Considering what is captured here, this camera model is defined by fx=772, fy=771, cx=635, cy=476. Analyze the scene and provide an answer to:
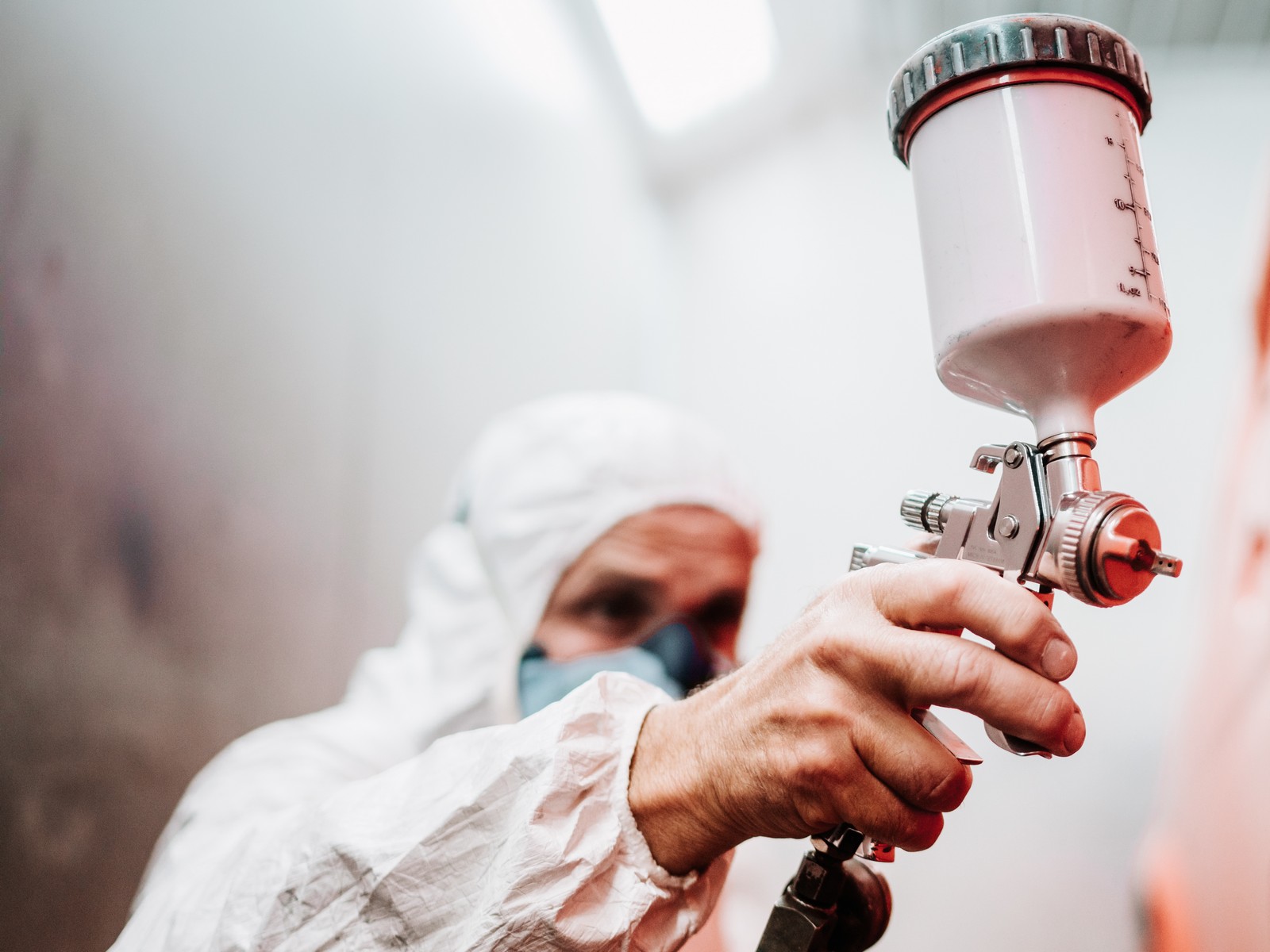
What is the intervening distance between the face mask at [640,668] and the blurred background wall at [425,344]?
295 mm

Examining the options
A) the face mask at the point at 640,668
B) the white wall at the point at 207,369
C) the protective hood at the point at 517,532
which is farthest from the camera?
the protective hood at the point at 517,532

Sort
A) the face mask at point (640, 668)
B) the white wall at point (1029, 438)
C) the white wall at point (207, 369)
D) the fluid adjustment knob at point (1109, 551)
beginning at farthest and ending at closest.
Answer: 1. the white wall at point (1029, 438)
2. the face mask at point (640, 668)
3. the white wall at point (207, 369)
4. the fluid adjustment knob at point (1109, 551)

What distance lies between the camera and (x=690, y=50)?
1596mm

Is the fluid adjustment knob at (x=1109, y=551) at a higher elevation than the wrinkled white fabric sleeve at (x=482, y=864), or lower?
higher

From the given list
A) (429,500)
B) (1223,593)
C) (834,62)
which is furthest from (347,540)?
(834,62)

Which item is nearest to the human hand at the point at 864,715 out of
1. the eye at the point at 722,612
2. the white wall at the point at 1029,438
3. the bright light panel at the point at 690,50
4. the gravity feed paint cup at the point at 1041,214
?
the gravity feed paint cup at the point at 1041,214

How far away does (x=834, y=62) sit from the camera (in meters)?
1.57

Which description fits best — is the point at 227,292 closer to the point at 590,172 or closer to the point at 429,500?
the point at 429,500

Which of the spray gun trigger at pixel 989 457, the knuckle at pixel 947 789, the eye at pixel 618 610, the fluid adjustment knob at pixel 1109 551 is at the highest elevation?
the spray gun trigger at pixel 989 457

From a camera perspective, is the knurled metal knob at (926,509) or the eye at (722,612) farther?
the eye at (722,612)

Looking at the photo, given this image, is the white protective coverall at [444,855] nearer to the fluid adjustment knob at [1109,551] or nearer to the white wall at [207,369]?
the white wall at [207,369]

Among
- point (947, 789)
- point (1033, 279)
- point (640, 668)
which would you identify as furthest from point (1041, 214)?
point (640, 668)

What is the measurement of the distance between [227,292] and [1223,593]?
112cm

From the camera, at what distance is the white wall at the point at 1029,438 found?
116 centimetres
